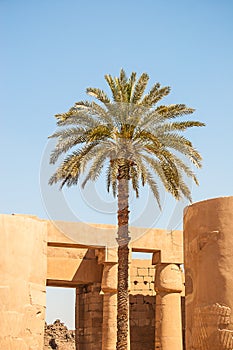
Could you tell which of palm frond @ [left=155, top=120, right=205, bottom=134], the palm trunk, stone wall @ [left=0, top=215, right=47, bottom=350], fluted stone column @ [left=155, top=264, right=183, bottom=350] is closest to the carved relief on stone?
stone wall @ [left=0, top=215, right=47, bottom=350]

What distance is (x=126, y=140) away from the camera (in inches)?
597

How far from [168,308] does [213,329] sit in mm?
12181

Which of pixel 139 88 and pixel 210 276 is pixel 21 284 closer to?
pixel 210 276

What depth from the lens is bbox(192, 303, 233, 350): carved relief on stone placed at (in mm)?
6301

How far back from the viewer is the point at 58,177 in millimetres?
15398

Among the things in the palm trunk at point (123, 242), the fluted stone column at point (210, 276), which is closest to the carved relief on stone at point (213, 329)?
the fluted stone column at point (210, 276)

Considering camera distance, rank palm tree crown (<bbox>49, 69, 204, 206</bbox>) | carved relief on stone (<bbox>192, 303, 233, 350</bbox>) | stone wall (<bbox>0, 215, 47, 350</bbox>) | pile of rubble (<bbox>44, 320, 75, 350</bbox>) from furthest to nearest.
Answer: pile of rubble (<bbox>44, 320, 75, 350</bbox>), palm tree crown (<bbox>49, 69, 204, 206</bbox>), stone wall (<bbox>0, 215, 47, 350</bbox>), carved relief on stone (<bbox>192, 303, 233, 350</bbox>)

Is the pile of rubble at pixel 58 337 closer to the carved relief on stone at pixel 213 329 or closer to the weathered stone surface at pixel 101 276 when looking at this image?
the weathered stone surface at pixel 101 276

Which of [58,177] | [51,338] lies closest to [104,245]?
→ [58,177]

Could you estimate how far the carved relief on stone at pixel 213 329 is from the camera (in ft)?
20.7

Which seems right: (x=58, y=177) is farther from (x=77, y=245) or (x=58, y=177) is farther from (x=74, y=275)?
(x=74, y=275)

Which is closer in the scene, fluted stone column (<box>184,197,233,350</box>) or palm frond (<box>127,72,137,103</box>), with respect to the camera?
fluted stone column (<box>184,197,233,350</box>)

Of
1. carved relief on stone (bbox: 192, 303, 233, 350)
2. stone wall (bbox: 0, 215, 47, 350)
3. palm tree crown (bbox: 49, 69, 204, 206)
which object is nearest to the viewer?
carved relief on stone (bbox: 192, 303, 233, 350)

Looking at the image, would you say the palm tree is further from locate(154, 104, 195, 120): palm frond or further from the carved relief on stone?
the carved relief on stone
